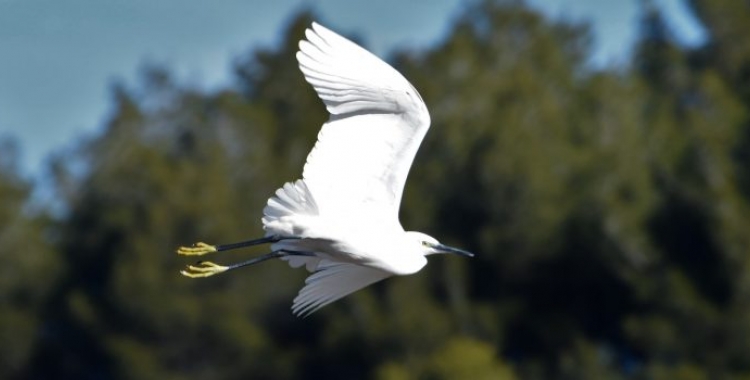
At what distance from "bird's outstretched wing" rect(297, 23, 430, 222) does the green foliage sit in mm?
11699

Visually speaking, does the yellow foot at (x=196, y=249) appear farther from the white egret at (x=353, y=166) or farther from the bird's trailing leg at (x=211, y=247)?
the white egret at (x=353, y=166)

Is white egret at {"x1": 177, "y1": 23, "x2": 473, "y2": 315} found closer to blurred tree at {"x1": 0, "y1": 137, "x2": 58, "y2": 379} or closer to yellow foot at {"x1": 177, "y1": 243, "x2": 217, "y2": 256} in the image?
yellow foot at {"x1": 177, "y1": 243, "x2": 217, "y2": 256}

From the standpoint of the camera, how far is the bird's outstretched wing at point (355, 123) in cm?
938

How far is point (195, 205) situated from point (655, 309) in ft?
21.4

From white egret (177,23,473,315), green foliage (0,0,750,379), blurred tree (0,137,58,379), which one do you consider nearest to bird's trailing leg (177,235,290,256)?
white egret (177,23,473,315)

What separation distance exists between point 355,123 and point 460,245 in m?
16.7

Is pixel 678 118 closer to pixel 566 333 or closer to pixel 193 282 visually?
pixel 566 333

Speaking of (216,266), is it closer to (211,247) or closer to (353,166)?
(211,247)

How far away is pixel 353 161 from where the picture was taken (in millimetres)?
9477

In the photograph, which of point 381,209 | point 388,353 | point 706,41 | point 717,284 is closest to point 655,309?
point 717,284

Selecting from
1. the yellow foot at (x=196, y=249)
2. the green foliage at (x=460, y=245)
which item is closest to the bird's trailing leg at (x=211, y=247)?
the yellow foot at (x=196, y=249)

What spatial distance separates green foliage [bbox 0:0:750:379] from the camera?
78.0 ft

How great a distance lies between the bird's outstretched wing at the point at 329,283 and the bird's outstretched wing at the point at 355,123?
399 mm

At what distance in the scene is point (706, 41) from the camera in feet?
107
